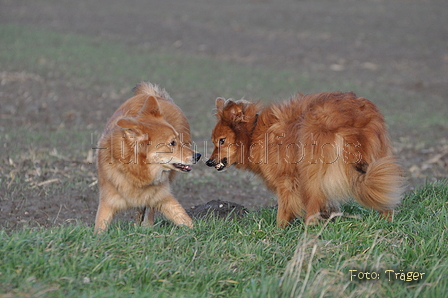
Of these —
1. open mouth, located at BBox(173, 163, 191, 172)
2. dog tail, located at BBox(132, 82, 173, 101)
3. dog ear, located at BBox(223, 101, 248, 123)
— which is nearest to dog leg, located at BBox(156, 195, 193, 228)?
open mouth, located at BBox(173, 163, 191, 172)

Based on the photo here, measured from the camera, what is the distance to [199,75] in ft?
55.9

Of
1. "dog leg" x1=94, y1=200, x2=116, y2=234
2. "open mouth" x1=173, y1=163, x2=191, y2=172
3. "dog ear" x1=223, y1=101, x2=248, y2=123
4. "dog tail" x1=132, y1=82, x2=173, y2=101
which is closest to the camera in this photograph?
"dog leg" x1=94, y1=200, x2=116, y2=234

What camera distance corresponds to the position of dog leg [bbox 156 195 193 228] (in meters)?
5.55

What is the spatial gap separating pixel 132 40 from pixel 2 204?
15780mm

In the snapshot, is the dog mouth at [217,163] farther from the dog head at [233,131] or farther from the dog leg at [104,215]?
the dog leg at [104,215]

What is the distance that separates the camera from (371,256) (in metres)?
4.64

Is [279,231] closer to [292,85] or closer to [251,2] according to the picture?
[292,85]

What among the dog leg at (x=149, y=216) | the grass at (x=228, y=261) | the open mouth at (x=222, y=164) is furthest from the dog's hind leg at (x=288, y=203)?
the dog leg at (x=149, y=216)

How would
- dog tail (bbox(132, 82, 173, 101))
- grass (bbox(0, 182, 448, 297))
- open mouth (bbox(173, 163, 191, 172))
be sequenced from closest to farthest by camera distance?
grass (bbox(0, 182, 448, 297)), open mouth (bbox(173, 163, 191, 172)), dog tail (bbox(132, 82, 173, 101))

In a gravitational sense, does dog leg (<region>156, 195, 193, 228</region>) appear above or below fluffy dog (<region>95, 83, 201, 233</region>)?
below

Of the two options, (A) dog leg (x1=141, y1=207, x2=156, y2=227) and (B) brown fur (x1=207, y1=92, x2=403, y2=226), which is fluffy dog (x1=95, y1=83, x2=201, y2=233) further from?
(B) brown fur (x1=207, y1=92, x2=403, y2=226)

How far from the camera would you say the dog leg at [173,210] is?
219 inches

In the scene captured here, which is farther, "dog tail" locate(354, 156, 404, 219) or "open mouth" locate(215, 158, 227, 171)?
"open mouth" locate(215, 158, 227, 171)

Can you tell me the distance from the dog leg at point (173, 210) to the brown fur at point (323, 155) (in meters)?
1.09
